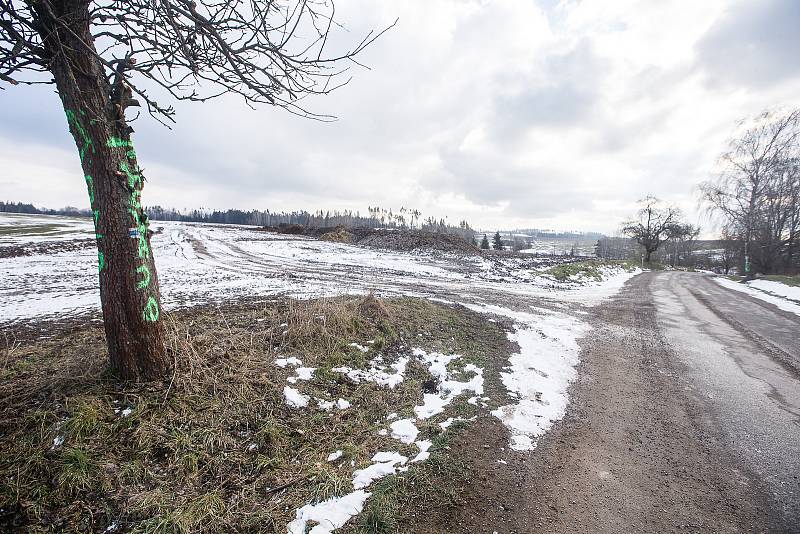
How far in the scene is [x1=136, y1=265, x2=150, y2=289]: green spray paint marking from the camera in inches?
128

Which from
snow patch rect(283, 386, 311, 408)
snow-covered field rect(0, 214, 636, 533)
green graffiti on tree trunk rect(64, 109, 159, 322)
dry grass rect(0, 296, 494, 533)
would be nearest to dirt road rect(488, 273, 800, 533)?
snow-covered field rect(0, 214, 636, 533)

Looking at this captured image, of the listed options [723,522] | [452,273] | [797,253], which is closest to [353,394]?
[723,522]

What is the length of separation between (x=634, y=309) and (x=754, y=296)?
8.08 metres

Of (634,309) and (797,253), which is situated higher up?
(797,253)

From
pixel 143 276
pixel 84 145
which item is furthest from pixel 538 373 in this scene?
pixel 84 145

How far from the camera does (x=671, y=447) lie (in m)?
3.61

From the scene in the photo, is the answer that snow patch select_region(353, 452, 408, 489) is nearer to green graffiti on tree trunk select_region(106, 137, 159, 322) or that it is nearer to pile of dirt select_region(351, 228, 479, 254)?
green graffiti on tree trunk select_region(106, 137, 159, 322)

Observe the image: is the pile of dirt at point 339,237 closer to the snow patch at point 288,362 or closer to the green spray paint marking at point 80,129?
the snow patch at point 288,362

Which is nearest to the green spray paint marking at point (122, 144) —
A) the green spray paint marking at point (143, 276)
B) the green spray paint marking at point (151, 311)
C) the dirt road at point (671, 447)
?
the green spray paint marking at point (143, 276)

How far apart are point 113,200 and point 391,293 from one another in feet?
26.9

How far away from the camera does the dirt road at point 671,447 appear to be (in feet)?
8.85

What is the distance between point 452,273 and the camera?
59.2 feet

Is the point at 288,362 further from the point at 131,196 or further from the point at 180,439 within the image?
the point at 131,196

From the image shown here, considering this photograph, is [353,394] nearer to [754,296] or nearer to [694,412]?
[694,412]
